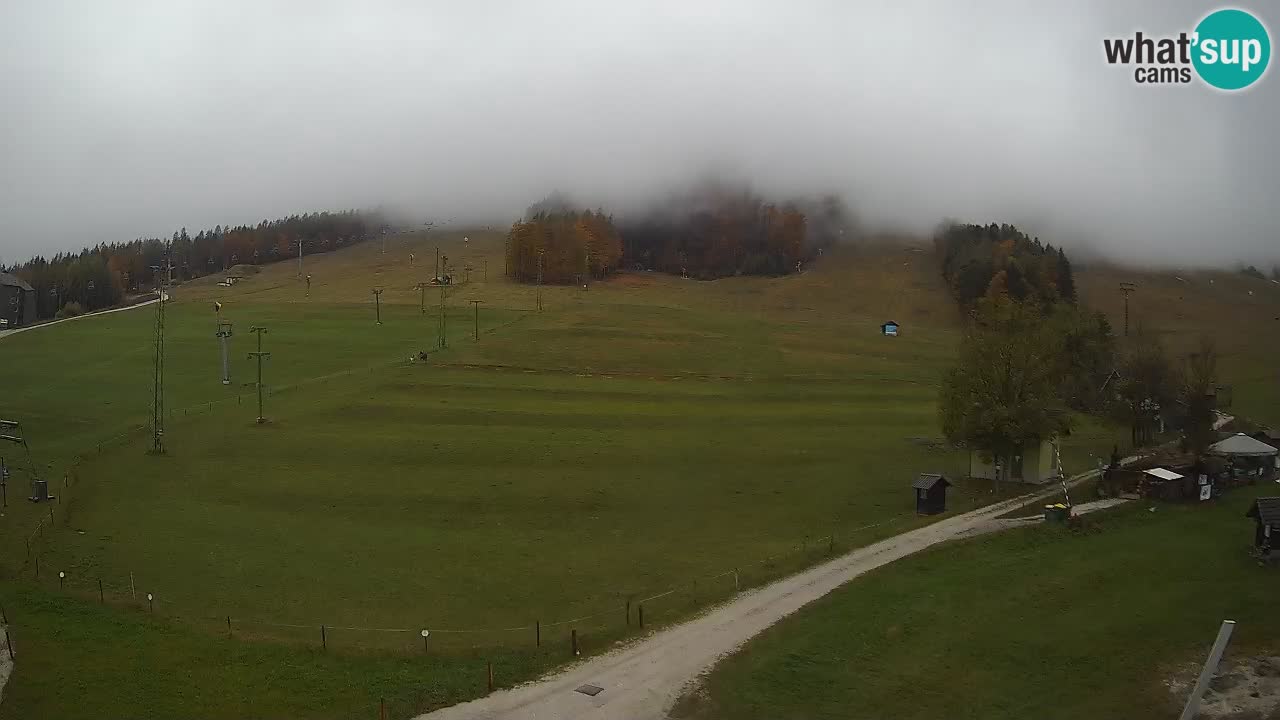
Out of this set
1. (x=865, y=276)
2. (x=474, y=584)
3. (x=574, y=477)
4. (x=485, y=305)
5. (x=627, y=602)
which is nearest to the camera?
(x=627, y=602)

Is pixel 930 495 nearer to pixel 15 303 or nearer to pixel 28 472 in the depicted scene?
pixel 28 472

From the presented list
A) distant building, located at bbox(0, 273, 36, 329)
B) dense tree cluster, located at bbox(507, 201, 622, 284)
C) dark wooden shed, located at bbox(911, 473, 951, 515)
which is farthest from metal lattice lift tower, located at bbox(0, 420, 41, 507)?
dense tree cluster, located at bbox(507, 201, 622, 284)

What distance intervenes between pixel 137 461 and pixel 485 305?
295ft

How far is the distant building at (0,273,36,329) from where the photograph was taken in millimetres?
140000

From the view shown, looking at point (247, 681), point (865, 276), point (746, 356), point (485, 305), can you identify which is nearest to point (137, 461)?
point (247, 681)

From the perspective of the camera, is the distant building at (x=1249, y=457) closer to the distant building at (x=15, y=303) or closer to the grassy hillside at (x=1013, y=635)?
the grassy hillside at (x=1013, y=635)

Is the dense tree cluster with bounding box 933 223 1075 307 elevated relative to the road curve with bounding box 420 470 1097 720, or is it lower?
elevated

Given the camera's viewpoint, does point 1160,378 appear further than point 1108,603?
Yes

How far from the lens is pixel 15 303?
142 meters

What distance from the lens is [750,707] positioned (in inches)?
1116

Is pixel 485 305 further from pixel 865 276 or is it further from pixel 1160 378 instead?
pixel 1160 378

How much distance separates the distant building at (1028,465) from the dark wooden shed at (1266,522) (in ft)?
63.5

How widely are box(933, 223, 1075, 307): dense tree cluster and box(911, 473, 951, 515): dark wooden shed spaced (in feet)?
318

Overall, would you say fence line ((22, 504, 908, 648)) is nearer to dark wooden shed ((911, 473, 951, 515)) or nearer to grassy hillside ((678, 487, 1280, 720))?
grassy hillside ((678, 487, 1280, 720))
